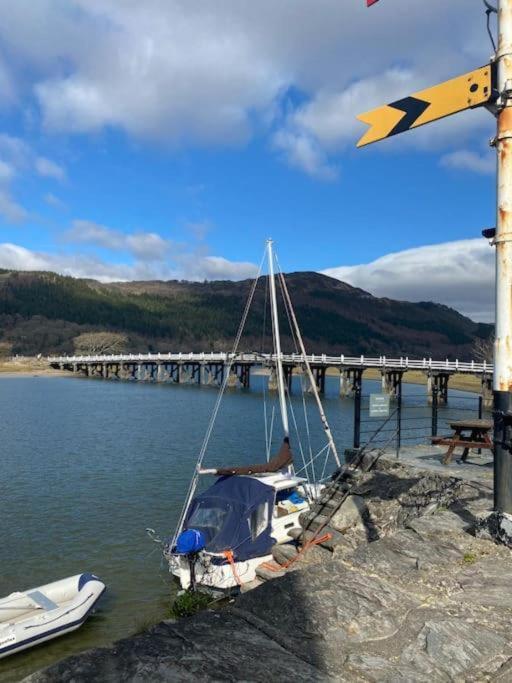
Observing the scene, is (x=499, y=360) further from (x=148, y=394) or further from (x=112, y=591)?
(x=148, y=394)

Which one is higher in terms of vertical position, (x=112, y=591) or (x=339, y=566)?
(x=339, y=566)

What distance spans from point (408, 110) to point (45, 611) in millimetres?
11469

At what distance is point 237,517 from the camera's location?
43.9 feet

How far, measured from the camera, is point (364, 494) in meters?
12.1

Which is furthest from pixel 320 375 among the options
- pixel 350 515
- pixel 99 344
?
pixel 99 344

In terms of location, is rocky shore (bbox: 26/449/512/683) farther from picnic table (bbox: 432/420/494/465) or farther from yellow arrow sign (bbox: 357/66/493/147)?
picnic table (bbox: 432/420/494/465)

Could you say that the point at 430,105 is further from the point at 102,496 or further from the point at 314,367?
the point at 314,367

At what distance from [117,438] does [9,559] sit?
2024 cm

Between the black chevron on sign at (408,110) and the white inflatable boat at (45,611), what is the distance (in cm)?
1098

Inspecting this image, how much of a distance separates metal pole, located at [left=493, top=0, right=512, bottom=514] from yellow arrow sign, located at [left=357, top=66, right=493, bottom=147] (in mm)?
197

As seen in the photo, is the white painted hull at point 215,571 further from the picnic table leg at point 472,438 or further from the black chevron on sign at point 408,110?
the black chevron on sign at point 408,110

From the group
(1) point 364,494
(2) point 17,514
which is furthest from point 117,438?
(1) point 364,494

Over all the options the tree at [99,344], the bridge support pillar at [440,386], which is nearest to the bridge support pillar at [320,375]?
the bridge support pillar at [440,386]

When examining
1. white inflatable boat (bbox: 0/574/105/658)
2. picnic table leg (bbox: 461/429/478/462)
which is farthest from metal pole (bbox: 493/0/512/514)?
white inflatable boat (bbox: 0/574/105/658)
